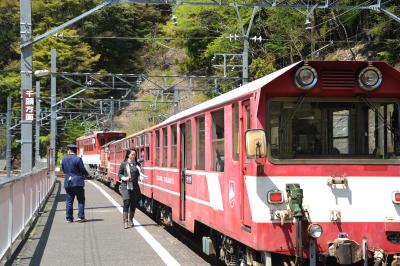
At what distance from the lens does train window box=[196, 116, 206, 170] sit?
9691mm

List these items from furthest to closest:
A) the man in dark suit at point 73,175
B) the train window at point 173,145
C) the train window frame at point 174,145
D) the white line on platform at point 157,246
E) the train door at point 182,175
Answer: the man in dark suit at point 73,175, the train window at point 173,145, the train window frame at point 174,145, the train door at point 182,175, the white line on platform at point 157,246

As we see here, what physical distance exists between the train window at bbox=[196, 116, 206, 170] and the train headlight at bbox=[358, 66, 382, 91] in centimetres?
316

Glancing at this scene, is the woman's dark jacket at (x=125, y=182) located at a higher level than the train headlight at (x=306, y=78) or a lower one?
lower

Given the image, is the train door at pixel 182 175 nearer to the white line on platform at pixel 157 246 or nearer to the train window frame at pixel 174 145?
the train window frame at pixel 174 145

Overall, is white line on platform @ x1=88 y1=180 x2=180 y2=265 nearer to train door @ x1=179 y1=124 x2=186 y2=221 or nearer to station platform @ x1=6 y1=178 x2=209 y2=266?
station platform @ x1=6 y1=178 x2=209 y2=266

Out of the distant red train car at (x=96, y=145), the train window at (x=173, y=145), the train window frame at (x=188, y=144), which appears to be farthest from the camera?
the distant red train car at (x=96, y=145)

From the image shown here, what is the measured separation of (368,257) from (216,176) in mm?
2647

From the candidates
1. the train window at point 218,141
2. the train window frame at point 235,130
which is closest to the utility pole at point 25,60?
the train window at point 218,141

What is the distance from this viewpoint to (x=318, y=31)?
130ft

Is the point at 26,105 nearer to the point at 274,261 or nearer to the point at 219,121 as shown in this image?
the point at 219,121

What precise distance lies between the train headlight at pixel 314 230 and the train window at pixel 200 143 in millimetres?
3170

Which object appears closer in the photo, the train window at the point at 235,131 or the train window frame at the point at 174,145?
the train window at the point at 235,131

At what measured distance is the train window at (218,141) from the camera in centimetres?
849

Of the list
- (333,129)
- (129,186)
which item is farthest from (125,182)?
(333,129)
